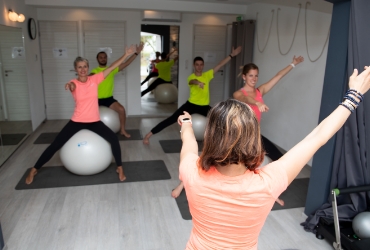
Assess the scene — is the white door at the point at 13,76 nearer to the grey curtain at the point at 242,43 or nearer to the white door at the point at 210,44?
the white door at the point at 210,44

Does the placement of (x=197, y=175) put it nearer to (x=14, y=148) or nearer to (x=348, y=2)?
(x=348, y=2)

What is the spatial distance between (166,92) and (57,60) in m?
2.21

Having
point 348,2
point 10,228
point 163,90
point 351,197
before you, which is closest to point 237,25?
point 163,90

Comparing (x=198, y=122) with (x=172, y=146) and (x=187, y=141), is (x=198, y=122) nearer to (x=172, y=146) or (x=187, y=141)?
(x=172, y=146)

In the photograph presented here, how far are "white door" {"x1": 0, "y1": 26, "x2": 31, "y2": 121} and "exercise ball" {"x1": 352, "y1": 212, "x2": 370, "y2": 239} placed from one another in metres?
3.84

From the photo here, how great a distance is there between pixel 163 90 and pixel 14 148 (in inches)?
130

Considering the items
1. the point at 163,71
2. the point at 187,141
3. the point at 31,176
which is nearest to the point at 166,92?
the point at 163,71

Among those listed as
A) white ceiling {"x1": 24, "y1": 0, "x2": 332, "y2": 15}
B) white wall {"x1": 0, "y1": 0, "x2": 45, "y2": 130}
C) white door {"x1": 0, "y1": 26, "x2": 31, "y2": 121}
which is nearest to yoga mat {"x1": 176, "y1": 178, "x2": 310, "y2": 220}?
white door {"x1": 0, "y1": 26, "x2": 31, "y2": 121}

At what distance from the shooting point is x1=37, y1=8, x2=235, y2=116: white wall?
5801 millimetres

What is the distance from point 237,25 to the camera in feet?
18.9

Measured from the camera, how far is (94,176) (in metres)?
3.57

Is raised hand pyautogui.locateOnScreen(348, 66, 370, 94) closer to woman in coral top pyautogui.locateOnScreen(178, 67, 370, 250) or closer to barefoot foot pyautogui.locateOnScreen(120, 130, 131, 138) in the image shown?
woman in coral top pyautogui.locateOnScreen(178, 67, 370, 250)

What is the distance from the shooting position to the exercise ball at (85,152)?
335cm

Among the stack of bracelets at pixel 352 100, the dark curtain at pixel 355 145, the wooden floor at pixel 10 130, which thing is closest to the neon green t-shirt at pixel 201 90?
the dark curtain at pixel 355 145
